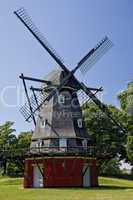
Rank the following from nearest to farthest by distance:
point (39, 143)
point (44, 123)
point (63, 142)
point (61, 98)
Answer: point (63, 142) → point (39, 143) → point (44, 123) → point (61, 98)

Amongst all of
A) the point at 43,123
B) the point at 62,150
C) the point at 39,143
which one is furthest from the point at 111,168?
the point at 62,150

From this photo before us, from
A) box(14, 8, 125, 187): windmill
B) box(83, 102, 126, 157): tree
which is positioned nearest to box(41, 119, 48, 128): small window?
box(14, 8, 125, 187): windmill

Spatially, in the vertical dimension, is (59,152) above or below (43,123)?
below

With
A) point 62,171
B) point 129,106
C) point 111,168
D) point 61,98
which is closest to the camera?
point 62,171

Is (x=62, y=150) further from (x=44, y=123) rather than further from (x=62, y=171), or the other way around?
(x=44, y=123)

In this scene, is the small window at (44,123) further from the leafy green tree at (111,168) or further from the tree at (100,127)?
the leafy green tree at (111,168)

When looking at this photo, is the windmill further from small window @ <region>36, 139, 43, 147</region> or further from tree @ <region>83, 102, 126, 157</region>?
tree @ <region>83, 102, 126, 157</region>

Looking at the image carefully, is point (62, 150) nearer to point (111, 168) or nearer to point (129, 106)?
point (129, 106)

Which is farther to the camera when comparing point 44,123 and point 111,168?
point 111,168

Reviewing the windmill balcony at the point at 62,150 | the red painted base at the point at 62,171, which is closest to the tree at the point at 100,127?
the windmill balcony at the point at 62,150

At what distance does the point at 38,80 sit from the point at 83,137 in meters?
7.04

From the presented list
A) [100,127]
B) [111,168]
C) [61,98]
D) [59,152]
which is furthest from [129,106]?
[111,168]

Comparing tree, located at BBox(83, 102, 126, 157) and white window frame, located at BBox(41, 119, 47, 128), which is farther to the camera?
tree, located at BBox(83, 102, 126, 157)

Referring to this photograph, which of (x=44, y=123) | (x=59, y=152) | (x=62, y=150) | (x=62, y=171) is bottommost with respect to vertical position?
(x=62, y=171)
